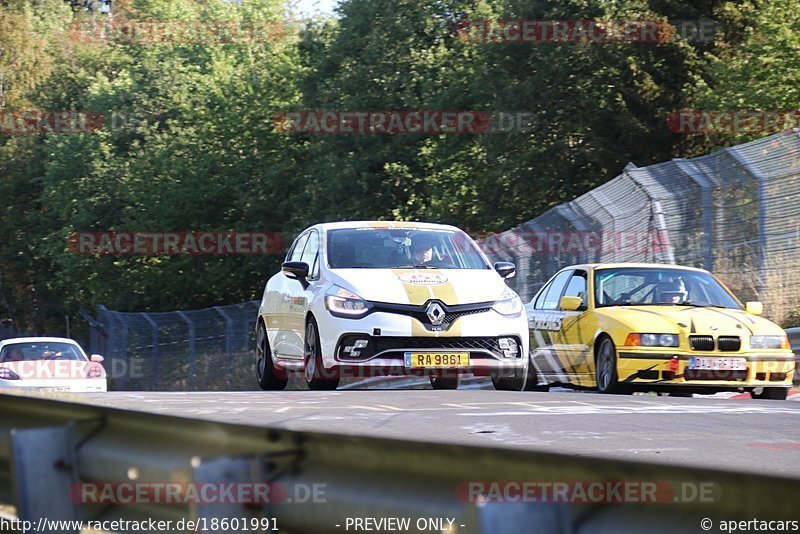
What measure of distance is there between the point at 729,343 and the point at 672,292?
150 cm

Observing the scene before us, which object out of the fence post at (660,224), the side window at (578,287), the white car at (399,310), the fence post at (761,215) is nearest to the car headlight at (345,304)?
the white car at (399,310)

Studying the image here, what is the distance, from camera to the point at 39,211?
6862 cm

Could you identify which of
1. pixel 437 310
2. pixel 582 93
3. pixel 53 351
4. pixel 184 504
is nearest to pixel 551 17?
pixel 582 93

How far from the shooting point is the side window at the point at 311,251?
13.8 metres

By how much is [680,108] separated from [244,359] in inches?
658

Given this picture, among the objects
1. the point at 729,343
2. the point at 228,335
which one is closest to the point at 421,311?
the point at 729,343

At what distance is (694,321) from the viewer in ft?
44.5

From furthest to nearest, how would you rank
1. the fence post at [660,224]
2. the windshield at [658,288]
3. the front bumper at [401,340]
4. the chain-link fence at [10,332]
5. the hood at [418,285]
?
the chain-link fence at [10,332] → the fence post at [660,224] → the windshield at [658,288] → the hood at [418,285] → the front bumper at [401,340]

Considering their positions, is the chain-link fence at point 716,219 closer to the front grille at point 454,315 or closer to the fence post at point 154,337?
the front grille at point 454,315

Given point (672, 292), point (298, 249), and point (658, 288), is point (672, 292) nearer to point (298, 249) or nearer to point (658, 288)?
point (658, 288)

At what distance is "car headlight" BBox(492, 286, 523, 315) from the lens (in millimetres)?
12906

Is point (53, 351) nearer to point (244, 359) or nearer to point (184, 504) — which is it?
point (244, 359)

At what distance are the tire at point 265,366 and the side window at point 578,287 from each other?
3160 millimetres

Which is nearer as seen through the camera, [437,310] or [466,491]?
[466,491]
